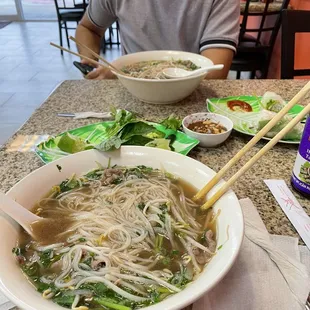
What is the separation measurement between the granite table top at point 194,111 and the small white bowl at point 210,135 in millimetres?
30

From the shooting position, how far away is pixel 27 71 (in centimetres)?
480

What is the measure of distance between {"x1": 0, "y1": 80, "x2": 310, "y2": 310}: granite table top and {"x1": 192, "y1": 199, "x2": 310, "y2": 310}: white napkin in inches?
2.8

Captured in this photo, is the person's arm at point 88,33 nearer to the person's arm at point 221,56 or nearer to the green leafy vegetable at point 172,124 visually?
the person's arm at point 221,56

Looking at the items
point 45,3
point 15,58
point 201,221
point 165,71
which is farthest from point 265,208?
point 45,3

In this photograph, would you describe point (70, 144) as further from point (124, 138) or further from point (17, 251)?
point (17, 251)

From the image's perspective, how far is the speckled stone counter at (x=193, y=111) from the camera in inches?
35.3

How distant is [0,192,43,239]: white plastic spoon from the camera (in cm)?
62

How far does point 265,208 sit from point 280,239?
0.12 m

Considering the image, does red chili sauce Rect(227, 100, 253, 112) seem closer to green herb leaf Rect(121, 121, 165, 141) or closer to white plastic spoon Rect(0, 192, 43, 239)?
green herb leaf Rect(121, 121, 165, 141)

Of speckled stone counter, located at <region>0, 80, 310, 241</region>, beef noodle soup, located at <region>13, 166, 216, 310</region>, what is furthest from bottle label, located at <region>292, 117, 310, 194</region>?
beef noodle soup, located at <region>13, 166, 216, 310</region>

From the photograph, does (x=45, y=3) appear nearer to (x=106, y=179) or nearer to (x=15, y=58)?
(x=15, y=58)

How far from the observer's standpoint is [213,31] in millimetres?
1775

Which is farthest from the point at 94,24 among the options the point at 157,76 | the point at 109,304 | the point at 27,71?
the point at 27,71

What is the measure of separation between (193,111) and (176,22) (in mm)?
739
